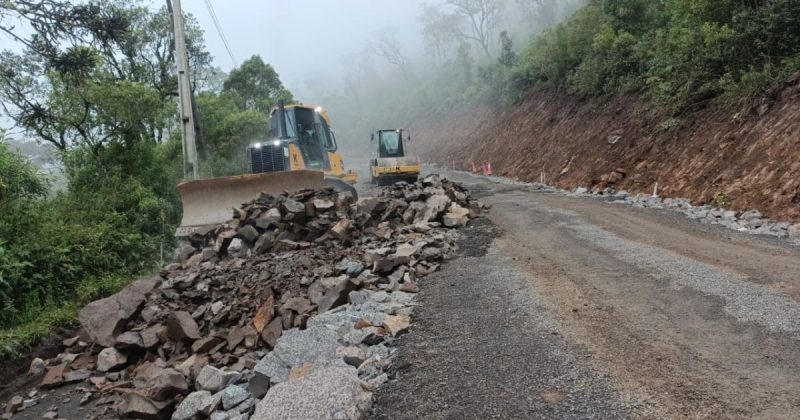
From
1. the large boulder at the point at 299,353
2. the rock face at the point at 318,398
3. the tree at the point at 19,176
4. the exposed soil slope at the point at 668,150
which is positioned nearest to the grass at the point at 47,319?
the tree at the point at 19,176

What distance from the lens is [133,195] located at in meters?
11.5

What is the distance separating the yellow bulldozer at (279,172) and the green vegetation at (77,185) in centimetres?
150

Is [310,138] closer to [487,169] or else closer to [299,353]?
[299,353]

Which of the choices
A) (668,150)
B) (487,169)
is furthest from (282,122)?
(487,169)

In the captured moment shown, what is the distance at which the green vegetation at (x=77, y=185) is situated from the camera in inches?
301

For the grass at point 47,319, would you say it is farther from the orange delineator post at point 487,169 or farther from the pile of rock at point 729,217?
the orange delineator post at point 487,169

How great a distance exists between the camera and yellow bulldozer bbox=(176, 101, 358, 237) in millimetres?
10508

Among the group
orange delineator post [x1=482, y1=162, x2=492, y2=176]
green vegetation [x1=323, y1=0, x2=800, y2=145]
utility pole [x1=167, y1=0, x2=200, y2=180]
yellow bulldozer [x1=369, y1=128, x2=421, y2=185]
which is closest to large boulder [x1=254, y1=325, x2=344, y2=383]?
utility pole [x1=167, y1=0, x2=200, y2=180]

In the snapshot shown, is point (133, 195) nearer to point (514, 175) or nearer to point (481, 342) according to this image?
point (481, 342)

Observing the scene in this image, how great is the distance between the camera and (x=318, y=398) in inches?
125

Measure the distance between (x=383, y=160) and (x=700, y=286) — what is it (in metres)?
17.6

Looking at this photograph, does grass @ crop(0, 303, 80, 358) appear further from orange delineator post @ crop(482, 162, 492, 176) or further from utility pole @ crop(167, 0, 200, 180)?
orange delineator post @ crop(482, 162, 492, 176)

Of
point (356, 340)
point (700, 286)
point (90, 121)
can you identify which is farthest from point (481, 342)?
point (90, 121)

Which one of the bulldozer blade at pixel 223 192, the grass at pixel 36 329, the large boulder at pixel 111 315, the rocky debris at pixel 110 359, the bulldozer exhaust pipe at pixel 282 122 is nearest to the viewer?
the rocky debris at pixel 110 359
